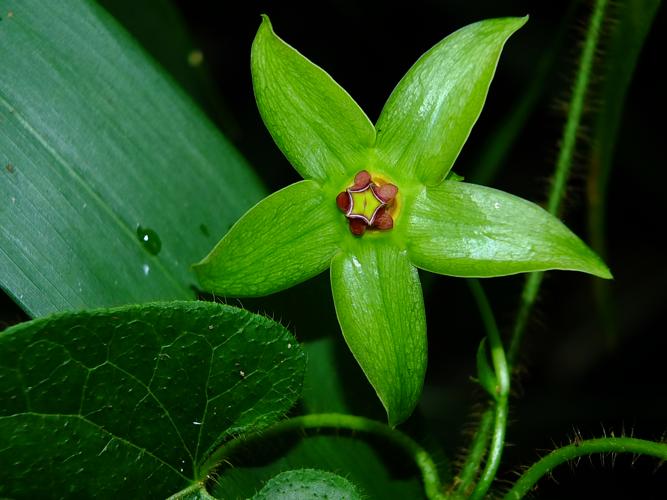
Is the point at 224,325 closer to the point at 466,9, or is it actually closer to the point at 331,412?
the point at 331,412

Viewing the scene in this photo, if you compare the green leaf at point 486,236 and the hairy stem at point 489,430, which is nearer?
the green leaf at point 486,236

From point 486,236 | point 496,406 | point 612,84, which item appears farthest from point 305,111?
point 612,84

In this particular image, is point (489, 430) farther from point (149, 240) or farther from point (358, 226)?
point (149, 240)

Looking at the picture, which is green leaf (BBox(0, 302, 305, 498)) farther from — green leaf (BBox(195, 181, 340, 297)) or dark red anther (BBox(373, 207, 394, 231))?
dark red anther (BBox(373, 207, 394, 231))

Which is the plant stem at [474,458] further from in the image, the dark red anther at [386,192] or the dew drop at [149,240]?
the dew drop at [149,240]

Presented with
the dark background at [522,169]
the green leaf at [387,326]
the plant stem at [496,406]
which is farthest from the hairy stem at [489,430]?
the dark background at [522,169]

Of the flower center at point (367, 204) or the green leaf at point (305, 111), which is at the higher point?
the green leaf at point (305, 111)

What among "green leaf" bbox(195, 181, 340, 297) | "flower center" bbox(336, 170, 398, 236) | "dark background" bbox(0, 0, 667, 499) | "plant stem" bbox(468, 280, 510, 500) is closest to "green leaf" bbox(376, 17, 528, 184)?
"flower center" bbox(336, 170, 398, 236)
